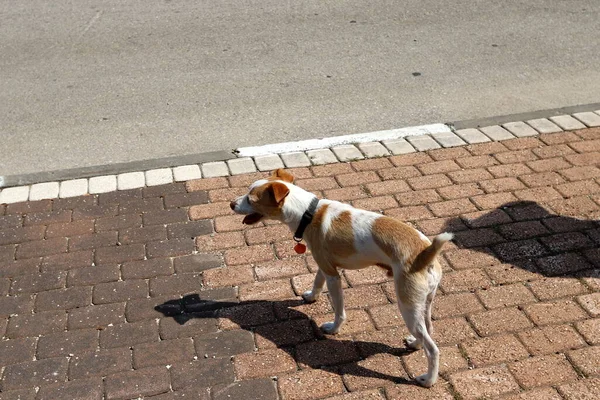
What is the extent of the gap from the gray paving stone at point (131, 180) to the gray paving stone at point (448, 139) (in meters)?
3.03

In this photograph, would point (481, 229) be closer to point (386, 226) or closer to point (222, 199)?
point (386, 226)

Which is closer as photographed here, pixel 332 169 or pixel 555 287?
pixel 555 287

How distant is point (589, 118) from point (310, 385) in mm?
4924

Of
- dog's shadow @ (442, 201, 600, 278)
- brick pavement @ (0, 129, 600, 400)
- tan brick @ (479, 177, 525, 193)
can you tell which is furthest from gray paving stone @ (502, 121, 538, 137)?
dog's shadow @ (442, 201, 600, 278)

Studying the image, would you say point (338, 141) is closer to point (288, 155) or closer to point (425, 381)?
point (288, 155)

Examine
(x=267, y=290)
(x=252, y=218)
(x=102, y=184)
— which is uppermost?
(x=252, y=218)

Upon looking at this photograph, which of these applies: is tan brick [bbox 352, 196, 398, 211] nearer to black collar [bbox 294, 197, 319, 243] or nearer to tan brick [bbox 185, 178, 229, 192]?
tan brick [bbox 185, 178, 229, 192]

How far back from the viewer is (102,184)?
22.2 feet

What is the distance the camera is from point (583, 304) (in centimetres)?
505

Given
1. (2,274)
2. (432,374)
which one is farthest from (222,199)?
(432,374)

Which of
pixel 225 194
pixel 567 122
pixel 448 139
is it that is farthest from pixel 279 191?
pixel 567 122

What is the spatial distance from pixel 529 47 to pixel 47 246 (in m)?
6.97

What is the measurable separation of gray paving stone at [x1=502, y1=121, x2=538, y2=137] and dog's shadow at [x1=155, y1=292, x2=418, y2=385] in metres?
3.50

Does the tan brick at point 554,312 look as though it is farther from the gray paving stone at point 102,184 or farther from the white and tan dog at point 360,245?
the gray paving stone at point 102,184
